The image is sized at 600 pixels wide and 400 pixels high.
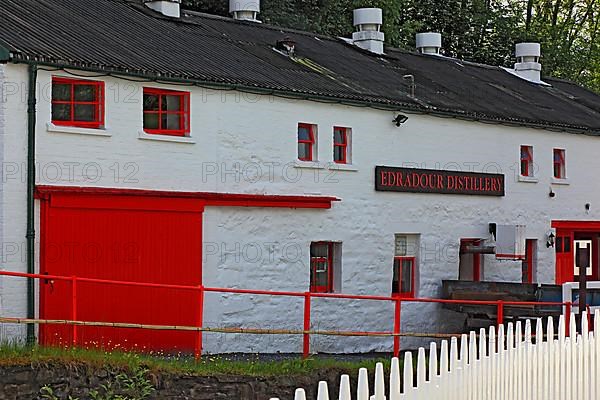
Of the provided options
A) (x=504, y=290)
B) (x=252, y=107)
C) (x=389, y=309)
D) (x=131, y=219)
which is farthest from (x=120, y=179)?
(x=504, y=290)

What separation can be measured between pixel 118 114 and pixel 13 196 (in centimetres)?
239

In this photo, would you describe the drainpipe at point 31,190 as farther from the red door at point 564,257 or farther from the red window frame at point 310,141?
the red door at point 564,257

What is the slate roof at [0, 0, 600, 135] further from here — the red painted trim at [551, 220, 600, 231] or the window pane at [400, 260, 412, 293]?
the window pane at [400, 260, 412, 293]

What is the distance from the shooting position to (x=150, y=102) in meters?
20.5

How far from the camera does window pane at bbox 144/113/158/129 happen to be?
20359mm

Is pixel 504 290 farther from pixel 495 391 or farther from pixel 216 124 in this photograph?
pixel 495 391

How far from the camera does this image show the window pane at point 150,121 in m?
20.4

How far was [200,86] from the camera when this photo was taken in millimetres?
21031

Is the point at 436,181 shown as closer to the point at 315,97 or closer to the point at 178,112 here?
the point at 315,97

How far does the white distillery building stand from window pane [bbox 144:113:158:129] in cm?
2

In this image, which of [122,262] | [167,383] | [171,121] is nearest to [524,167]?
[171,121]

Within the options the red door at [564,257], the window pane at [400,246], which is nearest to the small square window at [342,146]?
the window pane at [400,246]

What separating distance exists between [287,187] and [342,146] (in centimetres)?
199

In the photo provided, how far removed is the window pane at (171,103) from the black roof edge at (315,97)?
329mm
